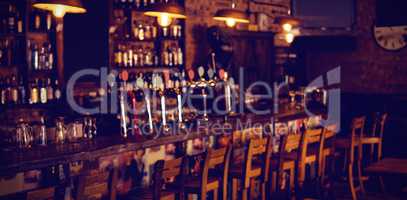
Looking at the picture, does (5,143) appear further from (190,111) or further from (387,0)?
(387,0)

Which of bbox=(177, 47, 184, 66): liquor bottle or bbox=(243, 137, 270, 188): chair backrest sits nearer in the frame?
bbox=(243, 137, 270, 188): chair backrest

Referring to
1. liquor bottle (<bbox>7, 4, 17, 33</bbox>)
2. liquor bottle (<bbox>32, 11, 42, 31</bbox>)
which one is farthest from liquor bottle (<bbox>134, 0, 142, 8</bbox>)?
liquor bottle (<bbox>7, 4, 17, 33</bbox>)

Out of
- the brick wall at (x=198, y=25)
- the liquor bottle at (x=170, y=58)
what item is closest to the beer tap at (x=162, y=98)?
the liquor bottle at (x=170, y=58)

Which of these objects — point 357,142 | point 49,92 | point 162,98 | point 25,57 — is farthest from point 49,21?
point 357,142

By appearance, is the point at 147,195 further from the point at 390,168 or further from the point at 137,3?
the point at 137,3

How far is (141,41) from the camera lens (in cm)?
759

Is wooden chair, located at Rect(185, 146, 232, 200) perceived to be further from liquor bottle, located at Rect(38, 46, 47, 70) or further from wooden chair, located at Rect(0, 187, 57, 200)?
liquor bottle, located at Rect(38, 46, 47, 70)

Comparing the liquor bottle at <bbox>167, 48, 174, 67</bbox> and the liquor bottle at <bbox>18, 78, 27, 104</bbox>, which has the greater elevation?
the liquor bottle at <bbox>167, 48, 174, 67</bbox>

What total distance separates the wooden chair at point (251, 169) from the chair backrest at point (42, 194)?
1915 millimetres

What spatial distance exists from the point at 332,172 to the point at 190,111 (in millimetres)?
1909

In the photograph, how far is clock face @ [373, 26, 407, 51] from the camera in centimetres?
898

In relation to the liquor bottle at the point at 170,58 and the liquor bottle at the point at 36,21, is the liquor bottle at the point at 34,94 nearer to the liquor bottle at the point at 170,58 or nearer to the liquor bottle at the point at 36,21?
the liquor bottle at the point at 36,21

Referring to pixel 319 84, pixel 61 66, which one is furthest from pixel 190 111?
pixel 319 84

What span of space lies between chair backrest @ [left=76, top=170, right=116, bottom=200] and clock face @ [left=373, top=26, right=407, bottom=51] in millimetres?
7337
